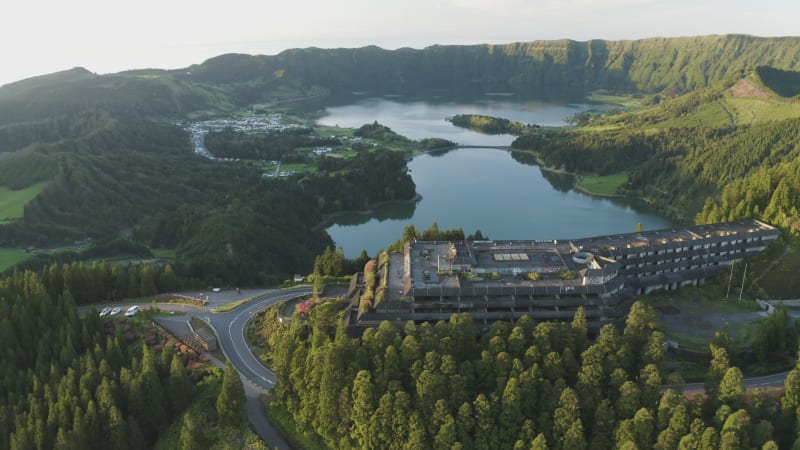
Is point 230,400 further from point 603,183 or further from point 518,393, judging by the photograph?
point 603,183

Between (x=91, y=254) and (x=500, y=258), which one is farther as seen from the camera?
(x=91, y=254)

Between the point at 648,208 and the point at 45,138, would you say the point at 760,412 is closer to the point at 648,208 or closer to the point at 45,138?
the point at 648,208

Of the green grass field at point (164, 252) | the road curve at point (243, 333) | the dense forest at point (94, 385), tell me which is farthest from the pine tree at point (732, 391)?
the green grass field at point (164, 252)

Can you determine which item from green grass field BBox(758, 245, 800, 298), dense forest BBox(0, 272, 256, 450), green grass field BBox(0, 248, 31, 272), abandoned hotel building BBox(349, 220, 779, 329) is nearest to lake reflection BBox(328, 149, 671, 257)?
abandoned hotel building BBox(349, 220, 779, 329)

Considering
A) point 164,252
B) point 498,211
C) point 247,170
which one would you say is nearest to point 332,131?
point 247,170

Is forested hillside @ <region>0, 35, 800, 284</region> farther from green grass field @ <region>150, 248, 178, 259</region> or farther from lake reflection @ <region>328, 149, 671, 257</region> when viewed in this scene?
lake reflection @ <region>328, 149, 671, 257</region>

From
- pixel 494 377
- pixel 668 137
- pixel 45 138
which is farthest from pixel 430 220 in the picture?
pixel 45 138

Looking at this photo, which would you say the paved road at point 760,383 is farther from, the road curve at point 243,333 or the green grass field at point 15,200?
the green grass field at point 15,200
